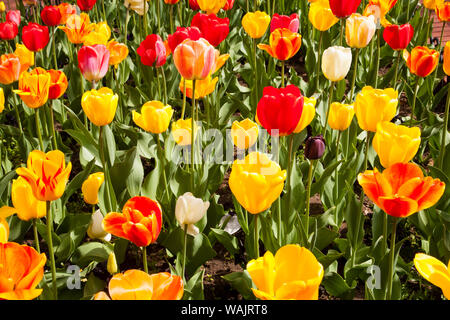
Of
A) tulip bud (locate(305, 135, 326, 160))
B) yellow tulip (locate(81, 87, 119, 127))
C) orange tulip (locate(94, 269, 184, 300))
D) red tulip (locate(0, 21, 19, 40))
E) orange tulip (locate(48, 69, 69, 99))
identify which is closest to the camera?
orange tulip (locate(94, 269, 184, 300))

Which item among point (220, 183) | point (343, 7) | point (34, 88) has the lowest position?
point (220, 183)

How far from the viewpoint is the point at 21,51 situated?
2.45 meters

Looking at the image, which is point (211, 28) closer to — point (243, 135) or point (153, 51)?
point (153, 51)

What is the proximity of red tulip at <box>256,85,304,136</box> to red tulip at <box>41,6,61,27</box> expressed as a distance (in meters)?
1.59

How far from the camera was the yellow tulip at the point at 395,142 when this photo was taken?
1.41 m

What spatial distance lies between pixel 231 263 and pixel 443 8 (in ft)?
5.20

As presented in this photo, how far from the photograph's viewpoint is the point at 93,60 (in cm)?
202

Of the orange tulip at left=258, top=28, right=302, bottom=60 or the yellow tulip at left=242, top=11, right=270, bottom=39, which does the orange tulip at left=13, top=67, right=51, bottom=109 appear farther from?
the yellow tulip at left=242, top=11, right=270, bottom=39

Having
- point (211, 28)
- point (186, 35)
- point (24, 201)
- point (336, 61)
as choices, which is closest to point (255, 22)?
point (211, 28)

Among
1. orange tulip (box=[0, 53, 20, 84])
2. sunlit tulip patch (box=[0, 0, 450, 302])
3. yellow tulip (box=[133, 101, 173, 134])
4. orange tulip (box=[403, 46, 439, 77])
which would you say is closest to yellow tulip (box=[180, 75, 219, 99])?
sunlit tulip patch (box=[0, 0, 450, 302])

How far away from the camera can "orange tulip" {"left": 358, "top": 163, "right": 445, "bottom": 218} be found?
1185mm

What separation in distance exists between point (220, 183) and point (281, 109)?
28.4 inches
